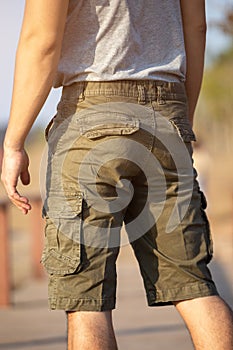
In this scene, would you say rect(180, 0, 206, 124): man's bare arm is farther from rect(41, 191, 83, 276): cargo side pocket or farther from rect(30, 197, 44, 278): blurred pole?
rect(30, 197, 44, 278): blurred pole

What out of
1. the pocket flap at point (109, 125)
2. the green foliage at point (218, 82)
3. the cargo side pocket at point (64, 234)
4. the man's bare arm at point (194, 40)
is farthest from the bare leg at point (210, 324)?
the green foliage at point (218, 82)

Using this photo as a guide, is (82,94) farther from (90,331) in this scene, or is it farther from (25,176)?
(90,331)

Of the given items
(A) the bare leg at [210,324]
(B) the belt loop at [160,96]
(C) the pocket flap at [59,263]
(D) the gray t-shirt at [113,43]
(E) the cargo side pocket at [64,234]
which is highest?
(D) the gray t-shirt at [113,43]

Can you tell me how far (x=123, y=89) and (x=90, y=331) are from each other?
82cm

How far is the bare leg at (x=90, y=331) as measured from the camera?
3.33m

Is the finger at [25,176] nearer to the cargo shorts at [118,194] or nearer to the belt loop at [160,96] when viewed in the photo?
the cargo shorts at [118,194]

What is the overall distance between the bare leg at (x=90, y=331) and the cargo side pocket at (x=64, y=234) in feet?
0.54

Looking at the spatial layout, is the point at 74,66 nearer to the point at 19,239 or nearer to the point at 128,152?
the point at 128,152

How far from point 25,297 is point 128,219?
5724mm

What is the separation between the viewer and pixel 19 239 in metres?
18.4

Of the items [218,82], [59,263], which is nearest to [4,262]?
[59,263]

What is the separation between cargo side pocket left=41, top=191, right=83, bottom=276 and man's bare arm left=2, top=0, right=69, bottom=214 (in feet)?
0.41

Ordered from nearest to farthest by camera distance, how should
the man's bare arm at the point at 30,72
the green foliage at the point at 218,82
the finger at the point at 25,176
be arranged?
the man's bare arm at the point at 30,72 → the finger at the point at 25,176 → the green foliage at the point at 218,82

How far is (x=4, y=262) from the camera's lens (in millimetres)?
8430
